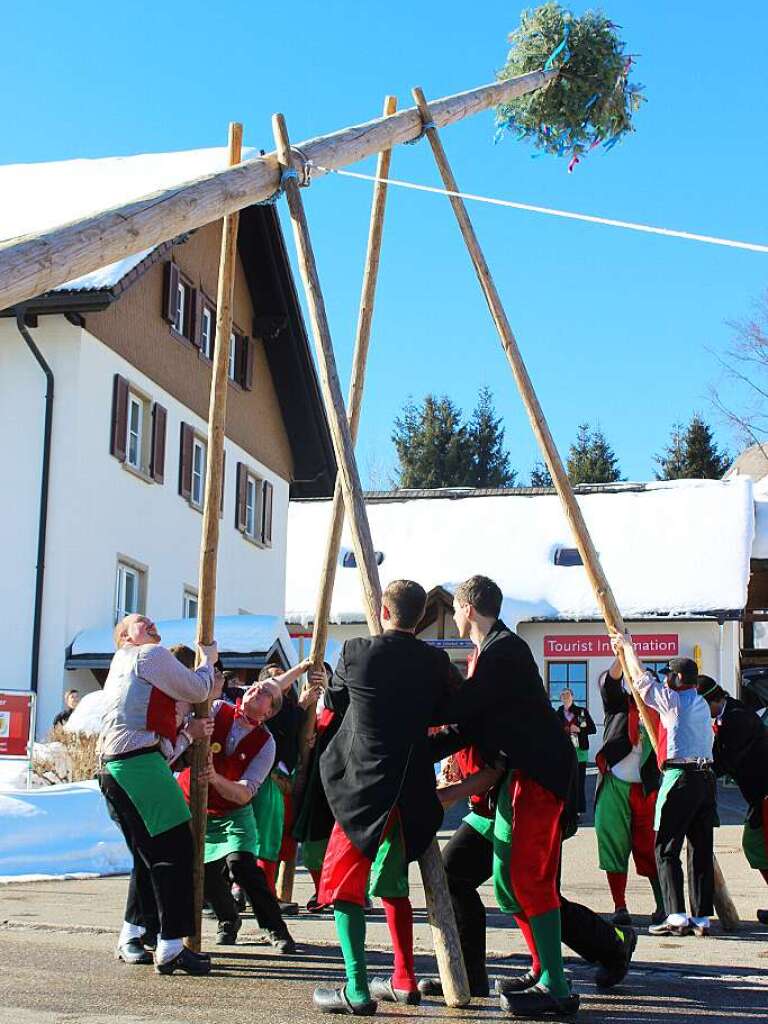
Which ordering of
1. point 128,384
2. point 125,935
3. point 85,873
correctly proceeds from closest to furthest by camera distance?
point 125,935 → point 85,873 → point 128,384

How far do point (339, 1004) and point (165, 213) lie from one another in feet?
12.4

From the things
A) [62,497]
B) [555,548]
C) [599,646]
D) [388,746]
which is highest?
[555,548]

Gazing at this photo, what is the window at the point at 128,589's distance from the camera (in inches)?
918

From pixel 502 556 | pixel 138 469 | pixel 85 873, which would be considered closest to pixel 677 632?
pixel 502 556

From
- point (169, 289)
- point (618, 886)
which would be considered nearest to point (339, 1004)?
point (618, 886)

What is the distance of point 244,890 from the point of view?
8.24 m

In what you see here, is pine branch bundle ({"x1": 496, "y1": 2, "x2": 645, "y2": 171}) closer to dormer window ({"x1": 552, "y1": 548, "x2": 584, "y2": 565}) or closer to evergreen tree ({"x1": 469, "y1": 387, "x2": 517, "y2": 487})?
dormer window ({"x1": 552, "y1": 548, "x2": 584, "y2": 565})

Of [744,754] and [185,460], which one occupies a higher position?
[185,460]

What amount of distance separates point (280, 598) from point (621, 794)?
21571 mm

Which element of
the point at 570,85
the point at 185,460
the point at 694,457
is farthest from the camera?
the point at 694,457

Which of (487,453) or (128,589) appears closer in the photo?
(128,589)

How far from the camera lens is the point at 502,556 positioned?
1531 inches

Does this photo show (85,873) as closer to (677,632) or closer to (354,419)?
(354,419)

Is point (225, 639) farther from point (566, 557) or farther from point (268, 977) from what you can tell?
point (566, 557)
